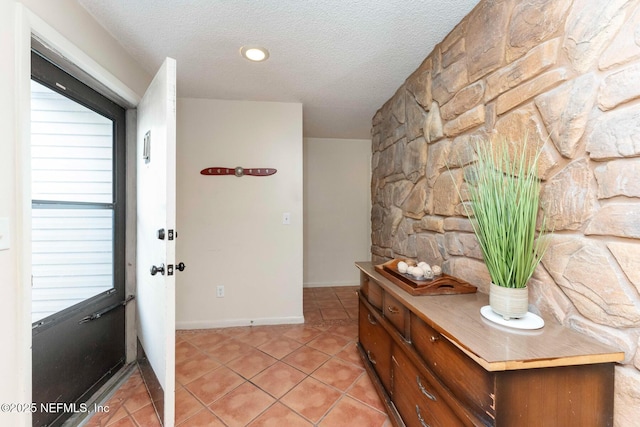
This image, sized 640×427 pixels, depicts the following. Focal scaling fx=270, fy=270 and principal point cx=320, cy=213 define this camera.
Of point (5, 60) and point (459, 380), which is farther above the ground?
point (5, 60)

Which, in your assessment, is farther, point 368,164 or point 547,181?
point 368,164

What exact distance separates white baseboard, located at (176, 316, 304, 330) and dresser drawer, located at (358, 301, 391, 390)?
921 millimetres

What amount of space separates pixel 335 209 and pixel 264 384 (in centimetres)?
279

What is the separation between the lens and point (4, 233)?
1.01 meters

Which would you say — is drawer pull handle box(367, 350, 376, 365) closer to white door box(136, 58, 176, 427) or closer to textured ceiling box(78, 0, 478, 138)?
white door box(136, 58, 176, 427)

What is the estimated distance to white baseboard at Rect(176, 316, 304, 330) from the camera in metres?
2.64

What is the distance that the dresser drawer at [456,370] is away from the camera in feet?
2.56

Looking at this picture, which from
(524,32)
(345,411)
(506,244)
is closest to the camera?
(506,244)

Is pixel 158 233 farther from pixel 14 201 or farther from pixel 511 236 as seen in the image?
pixel 511 236

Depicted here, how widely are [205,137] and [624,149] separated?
2.78m

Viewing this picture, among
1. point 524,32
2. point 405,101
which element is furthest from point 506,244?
point 405,101

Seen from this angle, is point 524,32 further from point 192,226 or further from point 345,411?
point 192,226

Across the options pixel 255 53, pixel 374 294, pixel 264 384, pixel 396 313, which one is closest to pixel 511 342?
pixel 396 313

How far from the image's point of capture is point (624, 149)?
2.63 ft
